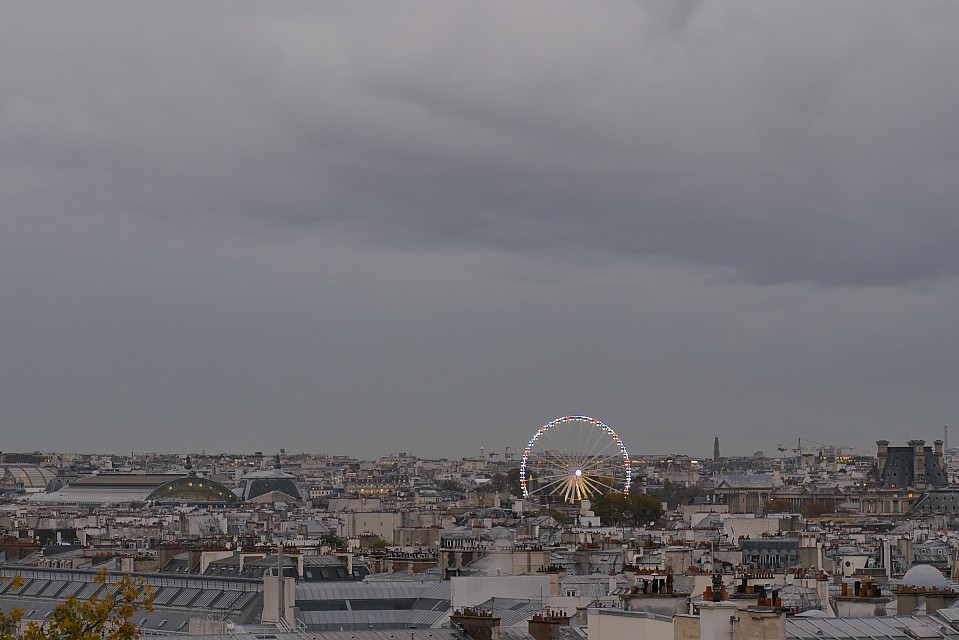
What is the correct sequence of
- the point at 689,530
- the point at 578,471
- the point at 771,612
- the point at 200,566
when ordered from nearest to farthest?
the point at 771,612, the point at 200,566, the point at 689,530, the point at 578,471

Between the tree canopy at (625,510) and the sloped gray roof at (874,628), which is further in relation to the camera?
the tree canopy at (625,510)

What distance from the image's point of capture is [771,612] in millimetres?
27188

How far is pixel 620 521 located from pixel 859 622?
364 ft

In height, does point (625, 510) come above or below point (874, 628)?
above

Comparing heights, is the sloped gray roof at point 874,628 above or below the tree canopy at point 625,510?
below

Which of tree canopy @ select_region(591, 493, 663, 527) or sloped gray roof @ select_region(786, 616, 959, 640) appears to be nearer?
→ sloped gray roof @ select_region(786, 616, 959, 640)

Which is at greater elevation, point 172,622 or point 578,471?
point 578,471

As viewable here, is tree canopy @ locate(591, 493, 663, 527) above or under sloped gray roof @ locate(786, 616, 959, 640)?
above

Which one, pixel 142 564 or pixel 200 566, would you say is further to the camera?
pixel 142 564

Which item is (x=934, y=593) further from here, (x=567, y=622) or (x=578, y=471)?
(x=578, y=471)

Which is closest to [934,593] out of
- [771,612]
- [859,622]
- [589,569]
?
[859,622]

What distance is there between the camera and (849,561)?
7850 cm

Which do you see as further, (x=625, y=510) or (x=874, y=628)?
(x=625, y=510)

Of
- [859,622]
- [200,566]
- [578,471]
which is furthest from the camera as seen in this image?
[578,471]
